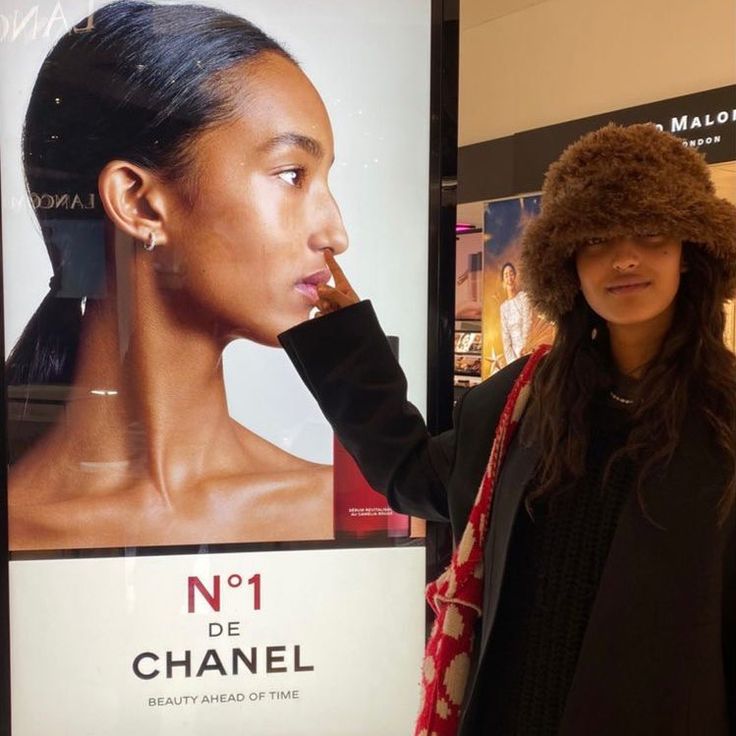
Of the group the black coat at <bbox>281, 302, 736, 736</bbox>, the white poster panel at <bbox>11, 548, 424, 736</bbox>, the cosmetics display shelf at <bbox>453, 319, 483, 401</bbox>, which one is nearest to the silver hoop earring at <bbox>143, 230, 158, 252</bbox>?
A: the white poster panel at <bbox>11, 548, 424, 736</bbox>

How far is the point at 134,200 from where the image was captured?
1445 millimetres

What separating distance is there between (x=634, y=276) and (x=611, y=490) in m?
0.24

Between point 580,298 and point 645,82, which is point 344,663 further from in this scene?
point 645,82

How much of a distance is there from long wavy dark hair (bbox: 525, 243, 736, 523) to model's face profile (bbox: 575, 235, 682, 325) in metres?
0.03

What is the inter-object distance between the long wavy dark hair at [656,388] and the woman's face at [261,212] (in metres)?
0.56

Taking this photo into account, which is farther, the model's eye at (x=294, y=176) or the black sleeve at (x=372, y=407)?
the model's eye at (x=294, y=176)

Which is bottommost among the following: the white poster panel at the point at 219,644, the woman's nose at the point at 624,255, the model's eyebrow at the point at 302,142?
the white poster panel at the point at 219,644

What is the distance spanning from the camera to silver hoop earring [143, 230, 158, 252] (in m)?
1.44

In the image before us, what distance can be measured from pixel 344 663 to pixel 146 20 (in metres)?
1.17

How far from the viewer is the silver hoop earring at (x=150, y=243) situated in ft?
4.73

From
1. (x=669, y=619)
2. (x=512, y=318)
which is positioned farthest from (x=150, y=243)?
(x=512, y=318)

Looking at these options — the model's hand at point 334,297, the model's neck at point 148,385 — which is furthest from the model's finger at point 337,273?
the model's neck at point 148,385

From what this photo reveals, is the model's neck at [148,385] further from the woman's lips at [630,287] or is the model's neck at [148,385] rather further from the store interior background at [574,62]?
the store interior background at [574,62]

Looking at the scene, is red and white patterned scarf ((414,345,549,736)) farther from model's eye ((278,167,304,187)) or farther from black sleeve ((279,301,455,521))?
model's eye ((278,167,304,187))
